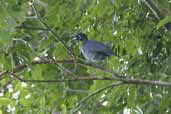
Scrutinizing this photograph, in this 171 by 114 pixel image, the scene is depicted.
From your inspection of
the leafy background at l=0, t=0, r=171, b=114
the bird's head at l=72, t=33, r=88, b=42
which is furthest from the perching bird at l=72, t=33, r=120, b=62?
the leafy background at l=0, t=0, r=171, b=114

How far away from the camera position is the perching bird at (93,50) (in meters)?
5.11

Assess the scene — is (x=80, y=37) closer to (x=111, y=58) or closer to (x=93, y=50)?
(x=93, y=50)

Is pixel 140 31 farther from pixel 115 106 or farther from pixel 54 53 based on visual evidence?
pixel 54 53

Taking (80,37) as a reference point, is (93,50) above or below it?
below

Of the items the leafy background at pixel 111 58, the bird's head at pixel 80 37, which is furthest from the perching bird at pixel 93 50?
the leafy background at pixel 111 58

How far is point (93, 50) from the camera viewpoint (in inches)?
208

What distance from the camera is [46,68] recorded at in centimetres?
464

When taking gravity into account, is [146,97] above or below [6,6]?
below

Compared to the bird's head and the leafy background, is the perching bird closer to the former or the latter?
the bird's head

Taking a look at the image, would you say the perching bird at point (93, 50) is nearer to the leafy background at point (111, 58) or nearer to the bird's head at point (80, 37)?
the bird's head at point (80, 37)

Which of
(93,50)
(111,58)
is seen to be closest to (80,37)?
(93,50)

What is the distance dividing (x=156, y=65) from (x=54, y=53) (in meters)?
1.15

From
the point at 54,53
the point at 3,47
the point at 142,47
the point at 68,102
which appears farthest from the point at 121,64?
the point at 3,47

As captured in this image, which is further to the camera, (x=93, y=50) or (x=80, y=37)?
(x=80, y=37)
